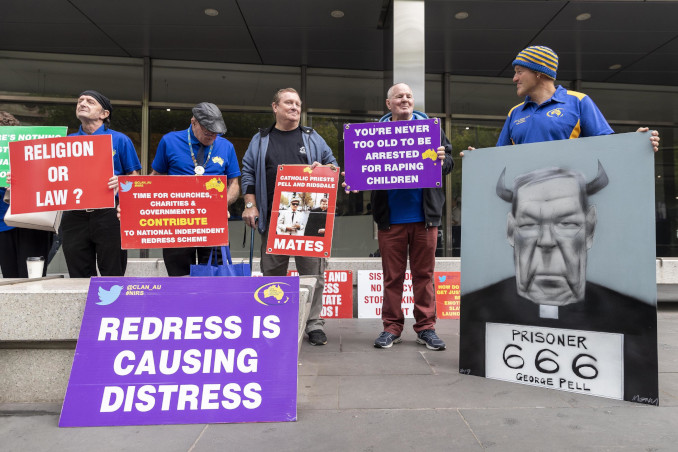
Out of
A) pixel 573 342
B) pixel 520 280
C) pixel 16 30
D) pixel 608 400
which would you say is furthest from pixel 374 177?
pixel 16 30

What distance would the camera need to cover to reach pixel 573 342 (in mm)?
2605

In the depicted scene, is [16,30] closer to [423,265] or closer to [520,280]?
[423,265]

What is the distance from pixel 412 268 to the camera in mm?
3598

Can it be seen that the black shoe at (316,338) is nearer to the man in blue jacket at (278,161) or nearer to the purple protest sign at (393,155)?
the man in blue jacket at (278,161)

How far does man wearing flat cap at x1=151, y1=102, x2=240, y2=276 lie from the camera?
10.7 feet

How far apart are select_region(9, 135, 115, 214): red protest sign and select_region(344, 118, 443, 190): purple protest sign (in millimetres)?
1637

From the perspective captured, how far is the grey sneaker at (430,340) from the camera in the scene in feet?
11.5

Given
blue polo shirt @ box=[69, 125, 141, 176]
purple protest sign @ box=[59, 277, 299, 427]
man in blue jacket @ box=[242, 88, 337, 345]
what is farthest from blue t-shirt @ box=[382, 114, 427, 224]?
blue polo shirt @ box=[69, 125, 141, 176]

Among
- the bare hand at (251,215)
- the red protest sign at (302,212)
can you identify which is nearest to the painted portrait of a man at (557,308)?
the red protest sign at (302,212)

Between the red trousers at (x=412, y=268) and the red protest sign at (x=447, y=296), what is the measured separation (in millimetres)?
1752

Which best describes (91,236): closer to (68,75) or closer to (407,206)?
(407,206)

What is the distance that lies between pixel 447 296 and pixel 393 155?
8.16ft

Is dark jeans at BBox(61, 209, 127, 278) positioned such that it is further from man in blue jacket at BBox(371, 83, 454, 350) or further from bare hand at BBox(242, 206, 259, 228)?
man in blue jacket at BBox(371, 83, 454, 350)

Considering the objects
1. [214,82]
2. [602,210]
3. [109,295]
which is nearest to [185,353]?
[109,295]
